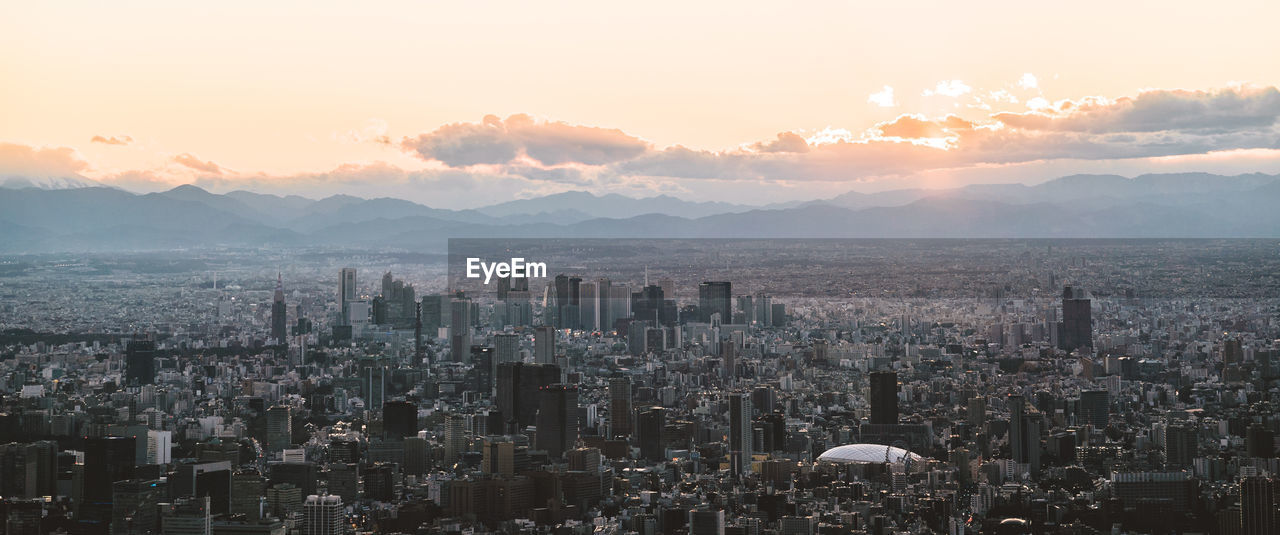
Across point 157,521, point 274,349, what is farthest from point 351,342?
point 157,521

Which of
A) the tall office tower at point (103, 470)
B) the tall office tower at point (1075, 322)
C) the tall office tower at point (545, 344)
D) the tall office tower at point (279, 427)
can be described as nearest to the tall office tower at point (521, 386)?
the tall office tower at point (545, 344)

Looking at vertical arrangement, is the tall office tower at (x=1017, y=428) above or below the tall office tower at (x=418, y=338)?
below

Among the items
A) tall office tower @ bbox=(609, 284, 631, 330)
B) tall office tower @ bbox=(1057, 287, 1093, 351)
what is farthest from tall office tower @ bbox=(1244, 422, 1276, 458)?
tall office tower @ bbox=(609, 284, 631, 330)

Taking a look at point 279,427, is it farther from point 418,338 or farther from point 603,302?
point 603,302

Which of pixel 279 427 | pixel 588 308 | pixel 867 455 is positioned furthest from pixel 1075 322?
pixel 279 427

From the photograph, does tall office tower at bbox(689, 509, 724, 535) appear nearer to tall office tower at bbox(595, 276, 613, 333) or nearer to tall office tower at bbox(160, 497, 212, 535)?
tall office tower at bbox(160, 497, 212, 535)

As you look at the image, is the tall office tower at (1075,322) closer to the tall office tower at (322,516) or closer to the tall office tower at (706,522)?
the tall office tower at (706,522)

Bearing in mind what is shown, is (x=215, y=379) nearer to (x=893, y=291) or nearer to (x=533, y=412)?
(x=533, y=412)

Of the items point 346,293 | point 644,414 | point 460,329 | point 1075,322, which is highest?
point 346,293
